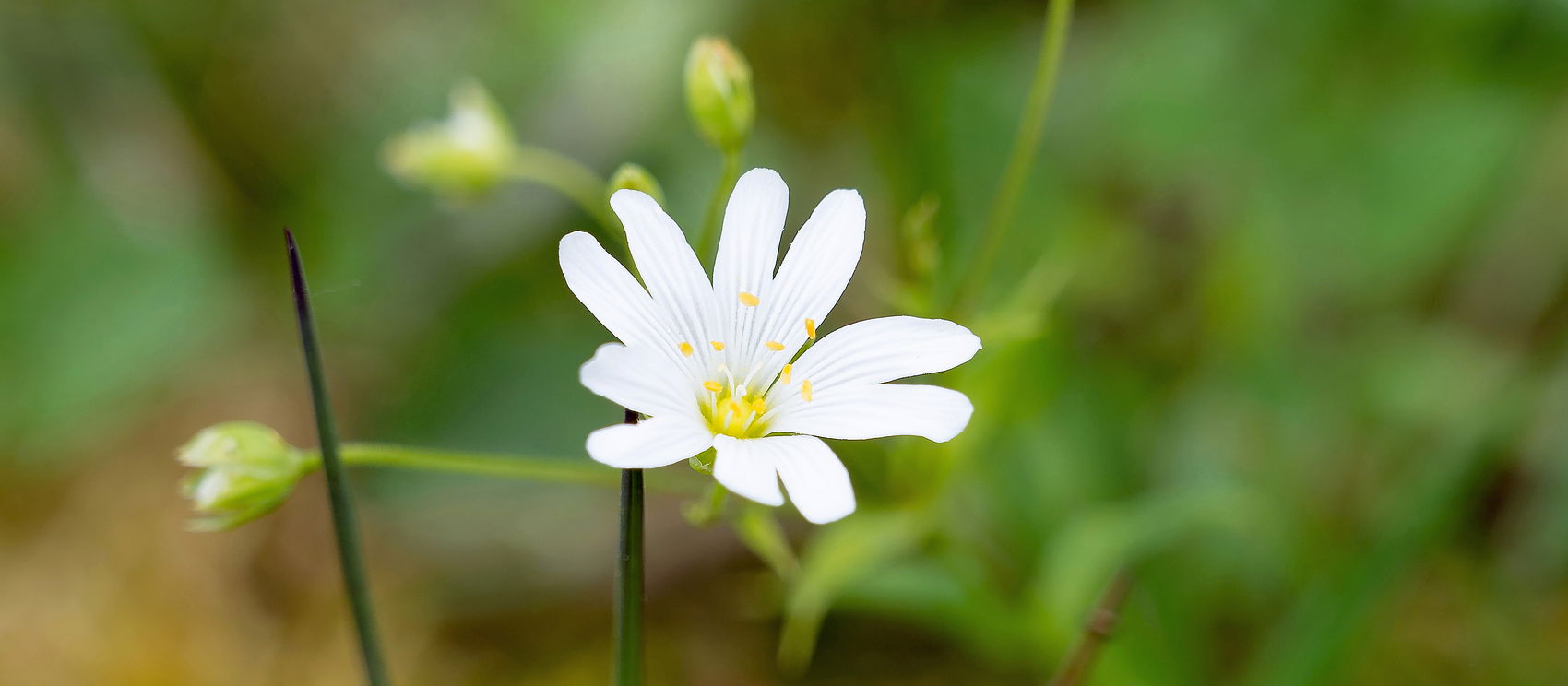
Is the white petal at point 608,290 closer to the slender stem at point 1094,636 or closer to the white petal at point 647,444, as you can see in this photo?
the white petal at point 647,444

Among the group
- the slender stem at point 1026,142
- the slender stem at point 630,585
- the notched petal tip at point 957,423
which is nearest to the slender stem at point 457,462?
the slender stem at point 630,585

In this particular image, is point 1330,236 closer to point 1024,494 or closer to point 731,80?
point 1024,494

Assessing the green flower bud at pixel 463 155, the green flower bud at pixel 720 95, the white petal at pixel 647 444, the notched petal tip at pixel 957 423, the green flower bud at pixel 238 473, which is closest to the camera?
the white petal at pixel 647 444

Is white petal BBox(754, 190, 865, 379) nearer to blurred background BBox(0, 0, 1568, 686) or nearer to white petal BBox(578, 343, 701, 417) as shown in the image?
white petal BBox(578, 343, 701, 417)

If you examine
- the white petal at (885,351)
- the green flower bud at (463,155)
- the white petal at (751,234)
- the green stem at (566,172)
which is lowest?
the white petal at (885,351)

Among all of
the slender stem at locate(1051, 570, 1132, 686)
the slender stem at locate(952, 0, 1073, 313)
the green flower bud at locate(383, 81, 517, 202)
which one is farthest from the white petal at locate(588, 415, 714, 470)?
the green flower bud at locate(383, 81, 517, 202)

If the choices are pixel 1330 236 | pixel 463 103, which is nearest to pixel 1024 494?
pixel 1330 236

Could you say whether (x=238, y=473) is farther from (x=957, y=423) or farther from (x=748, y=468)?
(x=957, y=423)
